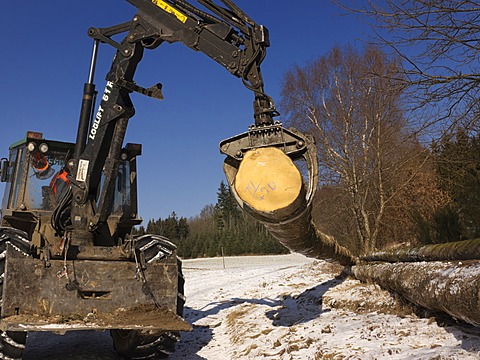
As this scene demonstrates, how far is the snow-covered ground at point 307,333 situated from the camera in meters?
4.98

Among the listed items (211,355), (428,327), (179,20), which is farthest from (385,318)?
(179,20)

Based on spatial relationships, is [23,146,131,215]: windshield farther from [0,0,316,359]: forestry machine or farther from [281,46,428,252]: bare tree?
[281,46,428,252]: bare tree

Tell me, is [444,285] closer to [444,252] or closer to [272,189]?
[444,252]

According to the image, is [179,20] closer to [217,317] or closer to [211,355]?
[211,355]

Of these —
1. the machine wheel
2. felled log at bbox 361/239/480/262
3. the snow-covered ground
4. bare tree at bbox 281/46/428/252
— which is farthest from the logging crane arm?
bare tree at bbox 281/46/428/252

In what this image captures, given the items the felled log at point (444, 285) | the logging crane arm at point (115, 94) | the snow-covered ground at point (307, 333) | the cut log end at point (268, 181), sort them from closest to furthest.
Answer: the felled log at point (444, 285) < the cut log end at point (268, 181) < the snow-covered ground at point (307, 333) < the logging crane arm at point (115, 94)

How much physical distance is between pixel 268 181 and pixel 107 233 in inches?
140

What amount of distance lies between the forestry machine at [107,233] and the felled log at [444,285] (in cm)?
194

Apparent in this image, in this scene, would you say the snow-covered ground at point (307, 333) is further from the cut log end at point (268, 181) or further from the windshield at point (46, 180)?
the windshield at point (46, 180)

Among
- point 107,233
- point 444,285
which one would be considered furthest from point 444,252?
point 107,233

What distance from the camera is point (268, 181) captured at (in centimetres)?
446

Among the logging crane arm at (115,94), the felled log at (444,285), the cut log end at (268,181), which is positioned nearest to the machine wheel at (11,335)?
the logging crane arm at (115,94)

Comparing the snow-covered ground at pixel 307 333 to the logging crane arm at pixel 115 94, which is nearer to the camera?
the snow-covered ground at pixel 307 333

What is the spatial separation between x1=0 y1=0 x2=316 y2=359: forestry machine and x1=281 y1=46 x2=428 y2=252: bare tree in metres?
8.30
